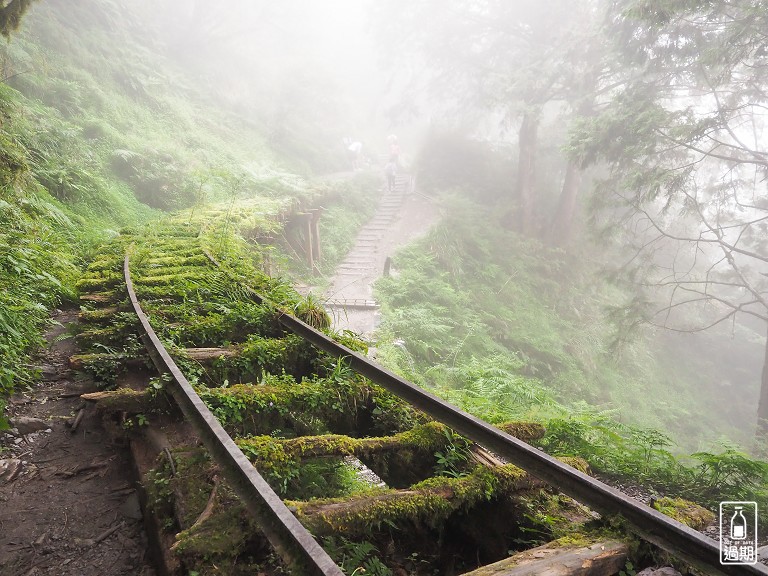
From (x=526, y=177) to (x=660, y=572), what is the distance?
1949 cm

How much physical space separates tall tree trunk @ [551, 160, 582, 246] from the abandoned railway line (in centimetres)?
1661

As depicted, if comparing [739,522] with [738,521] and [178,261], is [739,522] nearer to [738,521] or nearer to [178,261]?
[738,521]

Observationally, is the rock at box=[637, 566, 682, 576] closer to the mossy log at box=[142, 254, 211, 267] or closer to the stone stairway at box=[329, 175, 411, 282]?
the mossy log at box=[142, 254, 211, 267]

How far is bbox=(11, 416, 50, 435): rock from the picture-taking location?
3.12 meters

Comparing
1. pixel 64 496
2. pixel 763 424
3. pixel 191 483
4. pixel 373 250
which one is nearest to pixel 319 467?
pixel 191 483

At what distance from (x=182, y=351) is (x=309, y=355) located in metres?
0.99

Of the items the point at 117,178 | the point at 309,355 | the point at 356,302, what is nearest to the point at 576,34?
the point at 356,302

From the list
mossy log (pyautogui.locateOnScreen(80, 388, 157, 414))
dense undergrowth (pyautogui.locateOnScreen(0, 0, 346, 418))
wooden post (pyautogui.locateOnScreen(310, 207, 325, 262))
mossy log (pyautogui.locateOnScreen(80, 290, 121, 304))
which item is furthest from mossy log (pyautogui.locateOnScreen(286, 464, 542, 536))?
wooden post (pyautogui.locateOnScreen(310, 207, 325, 262))

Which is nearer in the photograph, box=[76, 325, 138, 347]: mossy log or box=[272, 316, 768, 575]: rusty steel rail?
box=[272, 316, 768, 575]: rusty steel rail

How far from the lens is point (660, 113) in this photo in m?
10.5

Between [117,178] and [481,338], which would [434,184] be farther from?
[117,178]

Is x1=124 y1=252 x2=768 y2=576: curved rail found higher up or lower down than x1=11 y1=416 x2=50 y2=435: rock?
higher up

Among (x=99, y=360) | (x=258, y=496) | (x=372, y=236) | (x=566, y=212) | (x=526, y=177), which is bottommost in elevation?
(x=258, y=496)

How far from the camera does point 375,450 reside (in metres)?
2.65
